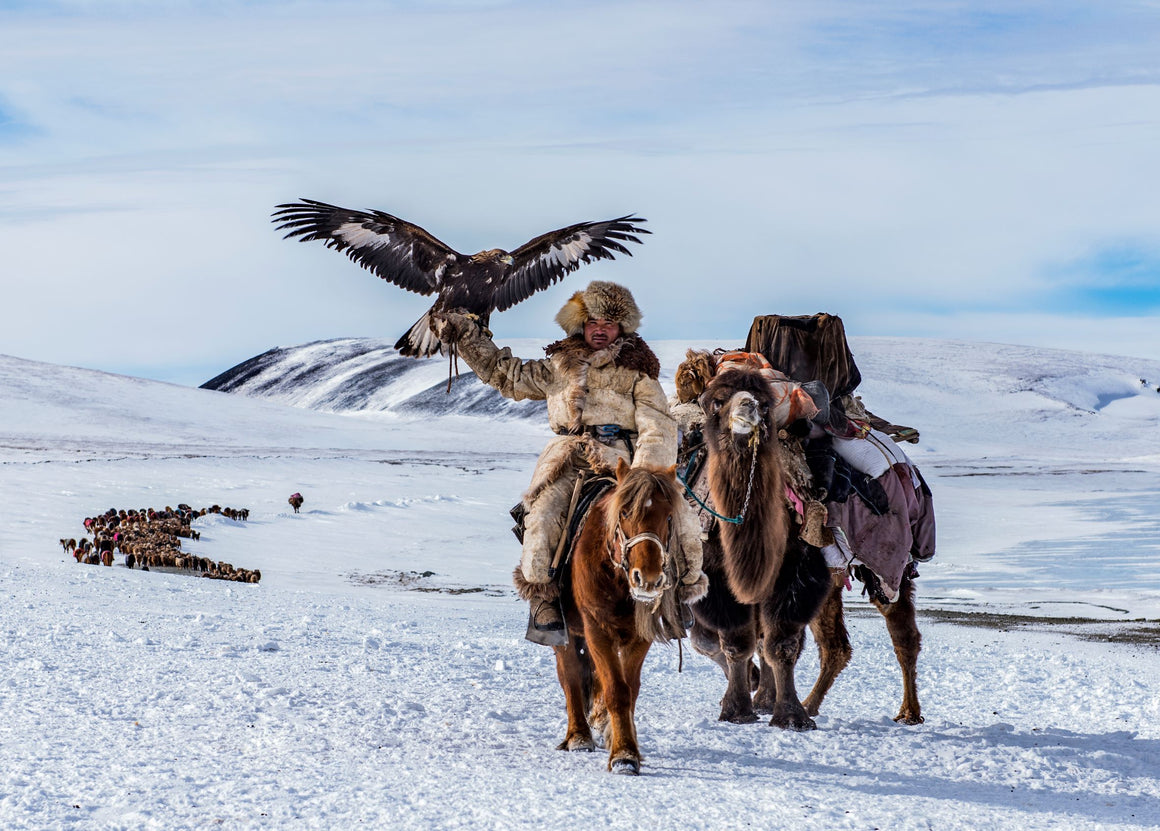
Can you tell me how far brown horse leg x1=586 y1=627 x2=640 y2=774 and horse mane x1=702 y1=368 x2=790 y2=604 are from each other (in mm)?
1170

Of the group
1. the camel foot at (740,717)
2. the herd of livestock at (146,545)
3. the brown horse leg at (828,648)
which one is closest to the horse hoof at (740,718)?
the camel foot at (740,717)

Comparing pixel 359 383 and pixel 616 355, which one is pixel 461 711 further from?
pixel 359 383

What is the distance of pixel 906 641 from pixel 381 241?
429 cm

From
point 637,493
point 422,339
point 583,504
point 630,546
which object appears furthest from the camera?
point 422,339

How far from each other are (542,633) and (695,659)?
4032 millimetres

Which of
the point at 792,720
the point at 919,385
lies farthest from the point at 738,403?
the point at 919,385

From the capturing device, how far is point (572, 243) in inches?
285

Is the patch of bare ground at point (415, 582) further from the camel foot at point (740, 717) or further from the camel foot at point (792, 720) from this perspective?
the camel foot at point (792, 720)

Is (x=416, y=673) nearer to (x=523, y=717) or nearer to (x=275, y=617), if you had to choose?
(x=523, y=717)

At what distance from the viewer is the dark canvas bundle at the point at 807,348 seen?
856 centimetres

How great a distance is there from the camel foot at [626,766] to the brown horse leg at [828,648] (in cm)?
224

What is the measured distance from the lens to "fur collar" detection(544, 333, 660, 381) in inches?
259

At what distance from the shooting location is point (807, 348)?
8562 millimetres

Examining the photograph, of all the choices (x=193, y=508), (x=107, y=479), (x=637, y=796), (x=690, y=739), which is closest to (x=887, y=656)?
(x=690, y=739)
